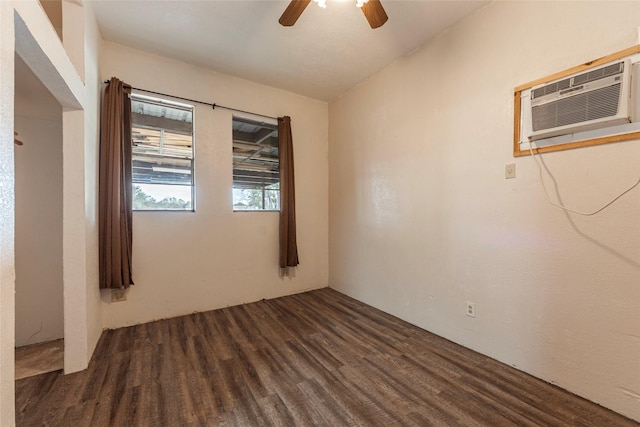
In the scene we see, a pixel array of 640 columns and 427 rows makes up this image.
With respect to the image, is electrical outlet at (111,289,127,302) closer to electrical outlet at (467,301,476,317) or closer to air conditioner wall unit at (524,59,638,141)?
electrical outlet at (467,301,476,317)

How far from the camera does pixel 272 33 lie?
2.35m

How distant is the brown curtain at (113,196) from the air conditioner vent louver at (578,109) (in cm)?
341

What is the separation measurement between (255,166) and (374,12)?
2275 mm

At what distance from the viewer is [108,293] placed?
2.51m

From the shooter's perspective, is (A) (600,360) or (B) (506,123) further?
(B) (506,123)

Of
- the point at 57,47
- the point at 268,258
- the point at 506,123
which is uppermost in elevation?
the point at 57,47

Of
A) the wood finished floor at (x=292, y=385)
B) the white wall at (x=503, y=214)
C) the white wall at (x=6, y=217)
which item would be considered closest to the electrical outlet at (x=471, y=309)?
the white wall at (x=503, y=214)

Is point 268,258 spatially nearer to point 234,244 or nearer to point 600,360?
point 234,244

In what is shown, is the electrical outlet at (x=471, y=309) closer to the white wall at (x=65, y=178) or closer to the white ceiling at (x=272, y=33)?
the white ceiling at (x=272, y=33)

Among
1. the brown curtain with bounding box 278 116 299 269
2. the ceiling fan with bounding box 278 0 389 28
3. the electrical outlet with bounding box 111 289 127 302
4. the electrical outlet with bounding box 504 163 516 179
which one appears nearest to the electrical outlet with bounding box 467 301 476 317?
the electrical outlet with bounding box 504 163 516 179

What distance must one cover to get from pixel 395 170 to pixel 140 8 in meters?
2.70

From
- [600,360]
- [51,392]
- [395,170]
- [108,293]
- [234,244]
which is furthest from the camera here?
[234,244]

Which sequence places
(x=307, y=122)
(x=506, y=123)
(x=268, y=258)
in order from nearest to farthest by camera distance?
1. (x=506, y=123)
2. (x=268, y=258)
3. (x=307, y=122)

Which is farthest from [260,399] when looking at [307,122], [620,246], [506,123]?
[307,122]
